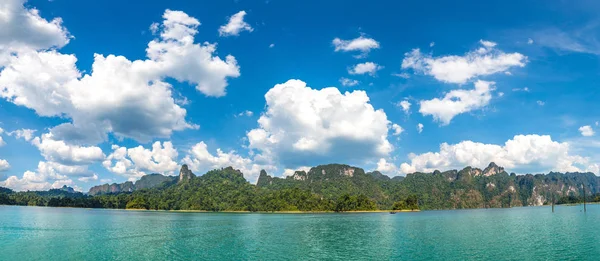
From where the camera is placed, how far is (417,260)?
58938 millimetres

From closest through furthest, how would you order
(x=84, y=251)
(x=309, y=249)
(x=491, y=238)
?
(x=84, y=251) → (x=309, y=249) → (x=491, y=238)

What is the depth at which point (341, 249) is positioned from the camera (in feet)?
234

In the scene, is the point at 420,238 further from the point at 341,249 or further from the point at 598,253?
the point at 598,253

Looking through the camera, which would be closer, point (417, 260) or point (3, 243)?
point (417, 260)

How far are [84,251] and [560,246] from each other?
85927mm

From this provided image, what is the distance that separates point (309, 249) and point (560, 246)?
45702mm

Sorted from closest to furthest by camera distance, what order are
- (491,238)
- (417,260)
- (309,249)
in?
(417,260) < (309,249) < (491,238)

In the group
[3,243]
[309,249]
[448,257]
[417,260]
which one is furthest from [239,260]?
[3,243]

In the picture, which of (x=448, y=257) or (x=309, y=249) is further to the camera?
(x=309, y=249)

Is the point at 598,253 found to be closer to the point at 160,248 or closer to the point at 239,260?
the point at 239,260

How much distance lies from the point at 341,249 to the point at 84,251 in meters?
46.6

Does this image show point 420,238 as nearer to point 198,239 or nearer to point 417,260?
point 417,260

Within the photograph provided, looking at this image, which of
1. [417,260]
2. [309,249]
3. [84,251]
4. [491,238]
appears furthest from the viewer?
[491,238]

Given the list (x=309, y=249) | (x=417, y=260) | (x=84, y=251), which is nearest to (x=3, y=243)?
(x=84, y=251)
